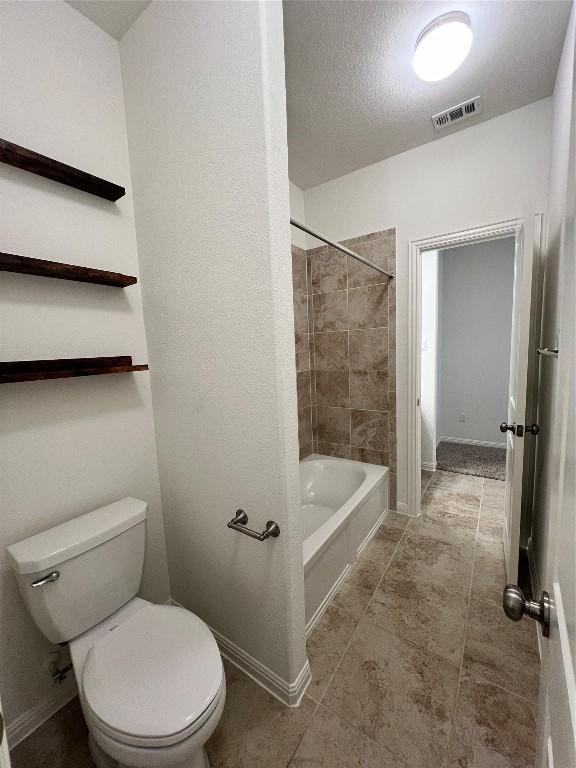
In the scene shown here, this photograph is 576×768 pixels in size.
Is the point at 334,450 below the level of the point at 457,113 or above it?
below

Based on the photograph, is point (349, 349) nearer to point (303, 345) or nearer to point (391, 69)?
point (303, 345)

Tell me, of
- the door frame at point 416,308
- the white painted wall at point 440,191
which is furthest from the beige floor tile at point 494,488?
the white painted wall at point 440,191

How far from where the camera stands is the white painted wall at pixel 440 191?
1718 mm

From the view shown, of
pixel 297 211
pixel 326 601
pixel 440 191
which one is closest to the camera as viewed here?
pixel 326 601

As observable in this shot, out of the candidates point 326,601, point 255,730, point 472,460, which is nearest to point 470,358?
point 472,460

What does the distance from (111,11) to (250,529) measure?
6.75 ft

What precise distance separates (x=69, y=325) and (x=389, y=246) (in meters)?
2.06

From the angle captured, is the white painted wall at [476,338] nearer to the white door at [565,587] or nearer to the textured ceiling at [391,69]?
the textured ceiling at [391,69]

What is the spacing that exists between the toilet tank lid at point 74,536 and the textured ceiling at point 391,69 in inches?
83.5

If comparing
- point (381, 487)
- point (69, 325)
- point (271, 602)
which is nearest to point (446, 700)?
point (271, 602)

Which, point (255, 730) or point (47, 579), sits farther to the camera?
point (255, 730)

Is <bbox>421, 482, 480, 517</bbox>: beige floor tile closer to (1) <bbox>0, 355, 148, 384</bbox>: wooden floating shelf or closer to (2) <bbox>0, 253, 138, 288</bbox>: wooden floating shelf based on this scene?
(1) <bbox>0, 355, 148, 384</bbox>: wooden floating shelf

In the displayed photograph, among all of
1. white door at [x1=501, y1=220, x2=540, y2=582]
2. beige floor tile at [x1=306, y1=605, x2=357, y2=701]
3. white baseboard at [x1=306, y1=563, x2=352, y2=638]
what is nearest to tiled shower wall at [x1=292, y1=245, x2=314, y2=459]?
white baseboard at [x1=306, y1=563, x2=352, y2=638]

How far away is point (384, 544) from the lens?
6.68ft
